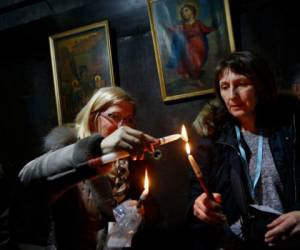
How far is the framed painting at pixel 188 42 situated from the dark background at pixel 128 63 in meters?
0.11

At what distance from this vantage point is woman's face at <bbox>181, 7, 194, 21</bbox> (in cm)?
274

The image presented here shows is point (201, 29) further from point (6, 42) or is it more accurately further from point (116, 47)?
point (6, 42)

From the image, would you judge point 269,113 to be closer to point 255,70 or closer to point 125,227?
point 255,70

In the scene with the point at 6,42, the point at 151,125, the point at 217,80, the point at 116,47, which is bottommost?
the point at 151,125

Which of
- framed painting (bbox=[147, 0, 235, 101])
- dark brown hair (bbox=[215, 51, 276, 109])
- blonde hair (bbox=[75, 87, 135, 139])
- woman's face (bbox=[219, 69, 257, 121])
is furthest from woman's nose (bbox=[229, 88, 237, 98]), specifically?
blonde hair (bbox=[75, 87, 135, 139])

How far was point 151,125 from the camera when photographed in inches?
117

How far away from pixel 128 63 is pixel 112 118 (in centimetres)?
102

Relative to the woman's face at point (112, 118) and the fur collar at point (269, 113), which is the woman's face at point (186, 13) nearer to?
the fur collar at point (269, 113)

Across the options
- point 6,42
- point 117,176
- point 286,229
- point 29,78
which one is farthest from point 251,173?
point 6,42

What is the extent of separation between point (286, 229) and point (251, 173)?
394 mm

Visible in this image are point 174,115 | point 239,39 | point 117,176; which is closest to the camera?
point 117,176

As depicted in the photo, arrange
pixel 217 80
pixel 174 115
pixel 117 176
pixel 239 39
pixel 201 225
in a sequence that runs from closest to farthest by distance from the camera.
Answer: pixel 201 225 < pixel 217 80 < pixel 117 176 < pixel 239 39 < pixel 174 115

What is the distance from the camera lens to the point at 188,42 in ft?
9.07

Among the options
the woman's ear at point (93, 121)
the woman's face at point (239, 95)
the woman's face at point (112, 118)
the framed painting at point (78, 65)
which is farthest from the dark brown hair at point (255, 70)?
the framed painting at point (78, 65)
